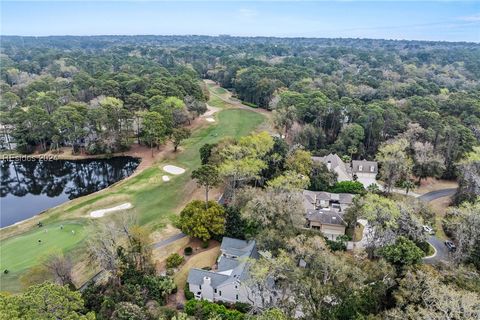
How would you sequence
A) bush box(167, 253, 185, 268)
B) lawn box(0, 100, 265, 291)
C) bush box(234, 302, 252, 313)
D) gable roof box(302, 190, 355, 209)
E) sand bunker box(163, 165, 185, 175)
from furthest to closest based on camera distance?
sand bunker box(163, 165, 185, 175) < gable roof box(302, 190, 355, 209) < lawn box(0, 100, 265, 291) < bush box(167, 253, 185, 268) < bush box(234, 302, 252, 313)

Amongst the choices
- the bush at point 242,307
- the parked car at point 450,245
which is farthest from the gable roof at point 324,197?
the bush at point 242,307

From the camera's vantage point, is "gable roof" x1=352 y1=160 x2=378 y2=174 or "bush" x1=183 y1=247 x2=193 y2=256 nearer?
"bush" x1=183 y1=247 x2=193 y2=256

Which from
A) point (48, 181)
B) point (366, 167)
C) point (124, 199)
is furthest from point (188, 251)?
point (48, 181)

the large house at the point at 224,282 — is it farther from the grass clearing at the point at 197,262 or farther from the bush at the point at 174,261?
the bush at the point at 174,261

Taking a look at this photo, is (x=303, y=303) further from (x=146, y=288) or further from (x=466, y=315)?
(x=146, y=288)

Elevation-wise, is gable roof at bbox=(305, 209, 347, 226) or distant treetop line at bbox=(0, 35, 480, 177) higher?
distant treetop line at bbox=(0, 35, 480, 177)

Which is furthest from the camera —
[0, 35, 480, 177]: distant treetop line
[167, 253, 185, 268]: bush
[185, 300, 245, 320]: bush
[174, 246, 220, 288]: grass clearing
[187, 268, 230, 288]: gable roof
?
[0, 35, 480, 177]: distant treetop line

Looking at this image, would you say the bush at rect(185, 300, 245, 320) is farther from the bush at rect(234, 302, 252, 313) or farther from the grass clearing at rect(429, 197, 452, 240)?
the grass clearing at rect(429, 197, 452, 240)

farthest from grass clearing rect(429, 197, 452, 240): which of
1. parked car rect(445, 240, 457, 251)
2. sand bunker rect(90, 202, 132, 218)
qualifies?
sand bunker rect(90, 202, 132, 218)
